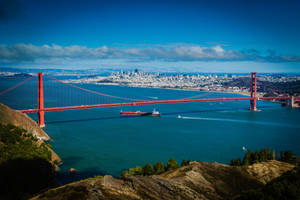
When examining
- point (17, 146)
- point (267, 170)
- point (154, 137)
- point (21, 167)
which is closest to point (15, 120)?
point (17, 146)

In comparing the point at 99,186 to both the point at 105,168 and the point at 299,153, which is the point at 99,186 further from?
the point at 299,153

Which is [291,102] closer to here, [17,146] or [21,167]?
[17,146]

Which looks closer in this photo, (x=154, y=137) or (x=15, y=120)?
(x=15, y=120)

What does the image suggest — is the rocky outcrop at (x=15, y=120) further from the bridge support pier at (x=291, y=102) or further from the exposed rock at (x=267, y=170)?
the bridge support pier at (x=291, y=102)

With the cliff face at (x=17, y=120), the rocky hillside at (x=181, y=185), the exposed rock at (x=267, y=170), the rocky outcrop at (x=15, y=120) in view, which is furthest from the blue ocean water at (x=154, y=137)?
the rocky hillside at (x=181, y=185)

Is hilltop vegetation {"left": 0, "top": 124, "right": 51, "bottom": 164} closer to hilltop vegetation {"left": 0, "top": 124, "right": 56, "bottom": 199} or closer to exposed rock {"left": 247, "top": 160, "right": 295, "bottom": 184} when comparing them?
hilltop vegetation {"left": 0, "top": 124, "right": 56, "bottom": 199}

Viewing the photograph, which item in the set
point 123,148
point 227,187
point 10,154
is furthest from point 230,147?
point 10,154
